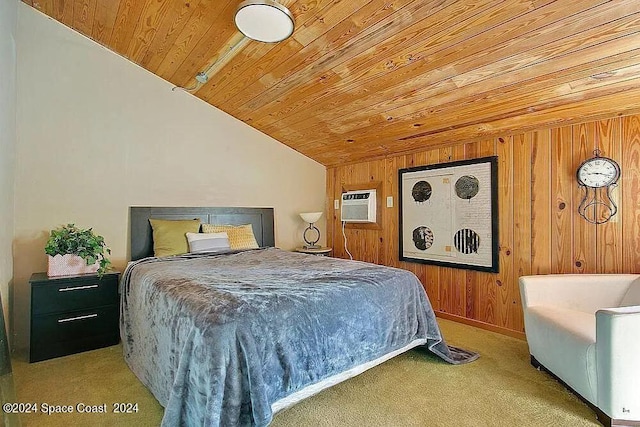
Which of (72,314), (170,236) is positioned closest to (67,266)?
(72,314)

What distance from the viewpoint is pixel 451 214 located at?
334 centimetres

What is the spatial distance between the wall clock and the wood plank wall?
4 centimetres

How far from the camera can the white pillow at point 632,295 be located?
2.08 metres

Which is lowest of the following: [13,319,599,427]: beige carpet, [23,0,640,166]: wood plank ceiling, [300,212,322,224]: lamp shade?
[13,319,599,427]: beige carpet

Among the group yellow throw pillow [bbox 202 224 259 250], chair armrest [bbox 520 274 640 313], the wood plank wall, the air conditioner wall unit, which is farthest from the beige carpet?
the air conditioner wall unit

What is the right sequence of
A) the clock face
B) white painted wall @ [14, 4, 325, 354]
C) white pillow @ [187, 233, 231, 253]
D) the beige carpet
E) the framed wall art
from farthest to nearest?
white pillow @ [187, 233, 231, 253], the framed wall art, white painted wall @ [14, 4, 325, 354], the clock face, the beige carpet

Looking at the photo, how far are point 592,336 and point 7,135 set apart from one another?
13.0 feet

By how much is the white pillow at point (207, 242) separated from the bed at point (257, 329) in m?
0.37

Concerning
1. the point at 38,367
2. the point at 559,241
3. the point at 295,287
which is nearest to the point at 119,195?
the point at 38,367

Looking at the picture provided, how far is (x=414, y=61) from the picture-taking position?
2271 mm

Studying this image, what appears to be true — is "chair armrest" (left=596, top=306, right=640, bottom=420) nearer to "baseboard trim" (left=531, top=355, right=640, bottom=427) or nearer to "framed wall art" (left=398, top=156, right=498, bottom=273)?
"baseboard trim" (left=531, top=355, right=640, bottom=427)

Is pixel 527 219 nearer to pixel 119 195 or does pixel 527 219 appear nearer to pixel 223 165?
pixel 223 165

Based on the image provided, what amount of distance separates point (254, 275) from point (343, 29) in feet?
5.76

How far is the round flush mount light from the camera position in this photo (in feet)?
6.24
